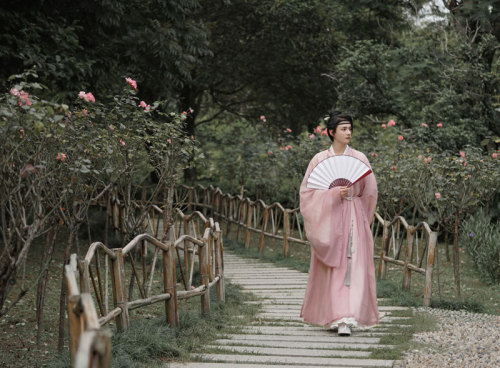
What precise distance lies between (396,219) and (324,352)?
3.97 meters

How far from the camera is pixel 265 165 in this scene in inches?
552

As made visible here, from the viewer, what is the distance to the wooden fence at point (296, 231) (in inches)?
287

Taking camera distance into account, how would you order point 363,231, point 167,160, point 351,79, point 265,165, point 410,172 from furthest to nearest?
point 265,165 < point 351,79 < point 410,172 < point 167,160 < point 363,231

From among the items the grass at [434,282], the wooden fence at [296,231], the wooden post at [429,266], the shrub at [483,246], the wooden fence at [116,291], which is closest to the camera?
the wooden fence at [116,291]

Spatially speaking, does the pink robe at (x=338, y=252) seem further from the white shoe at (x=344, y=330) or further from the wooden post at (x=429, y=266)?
the wooden post at (x=429, y=266)

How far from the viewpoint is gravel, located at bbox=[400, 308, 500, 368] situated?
4.38m

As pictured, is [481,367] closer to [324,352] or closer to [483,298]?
[324,352]

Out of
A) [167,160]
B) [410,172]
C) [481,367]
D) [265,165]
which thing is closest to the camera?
[481,367]

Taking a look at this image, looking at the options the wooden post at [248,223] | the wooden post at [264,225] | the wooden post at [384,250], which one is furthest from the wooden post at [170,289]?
the wooden post at [248,223]

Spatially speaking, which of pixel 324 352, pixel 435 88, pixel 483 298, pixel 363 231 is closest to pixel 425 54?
pixel 435 88

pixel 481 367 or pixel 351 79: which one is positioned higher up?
pixel 351 79

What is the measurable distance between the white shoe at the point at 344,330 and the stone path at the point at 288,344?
47mm

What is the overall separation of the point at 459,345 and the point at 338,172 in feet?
5.44

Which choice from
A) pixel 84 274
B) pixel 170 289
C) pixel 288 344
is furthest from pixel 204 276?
pixel 84 274
